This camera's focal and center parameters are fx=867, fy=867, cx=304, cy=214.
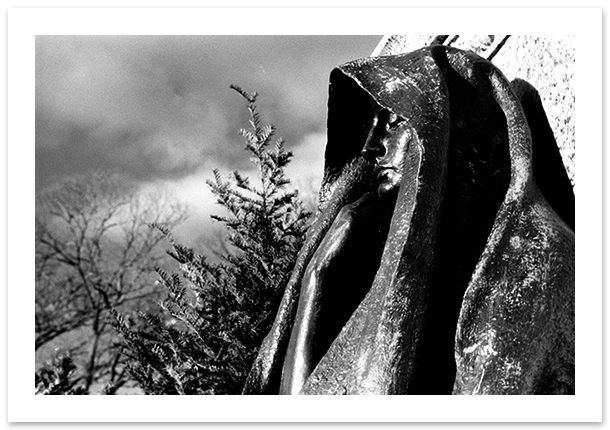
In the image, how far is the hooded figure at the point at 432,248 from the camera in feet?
7.45

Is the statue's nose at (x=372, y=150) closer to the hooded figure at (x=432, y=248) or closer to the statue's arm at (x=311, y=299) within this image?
the hooded figure at (x=432, y=248)

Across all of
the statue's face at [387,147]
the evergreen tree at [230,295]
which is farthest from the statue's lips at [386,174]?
the evergreen tree at [230,295]

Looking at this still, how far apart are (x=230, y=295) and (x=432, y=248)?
2.61 metres

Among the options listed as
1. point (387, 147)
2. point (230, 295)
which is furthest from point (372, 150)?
point (230, 295)

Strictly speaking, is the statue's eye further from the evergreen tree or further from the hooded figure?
the evergreen tree

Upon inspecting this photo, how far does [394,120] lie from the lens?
2.93m

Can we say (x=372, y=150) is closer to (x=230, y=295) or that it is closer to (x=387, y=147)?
(x=387, y=147)

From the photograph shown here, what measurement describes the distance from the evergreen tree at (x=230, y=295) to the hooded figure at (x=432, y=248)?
5.67ft

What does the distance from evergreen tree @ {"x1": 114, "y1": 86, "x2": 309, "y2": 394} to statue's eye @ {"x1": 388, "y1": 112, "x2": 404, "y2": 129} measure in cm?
197

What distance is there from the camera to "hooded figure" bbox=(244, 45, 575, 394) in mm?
2270
